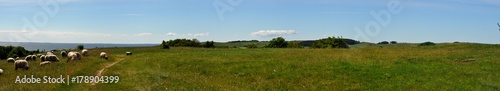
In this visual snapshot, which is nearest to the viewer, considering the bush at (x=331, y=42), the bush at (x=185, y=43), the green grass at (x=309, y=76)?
the green grass at (x=309, y=76)

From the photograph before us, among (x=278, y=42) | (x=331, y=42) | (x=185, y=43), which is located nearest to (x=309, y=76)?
(x=185, y=43)

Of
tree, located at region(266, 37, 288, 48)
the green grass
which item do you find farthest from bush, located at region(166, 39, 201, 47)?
the green grass

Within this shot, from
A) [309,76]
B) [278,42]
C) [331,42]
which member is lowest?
[309,76]

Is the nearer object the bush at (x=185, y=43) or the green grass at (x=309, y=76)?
the green grass at (x=309, y=76)

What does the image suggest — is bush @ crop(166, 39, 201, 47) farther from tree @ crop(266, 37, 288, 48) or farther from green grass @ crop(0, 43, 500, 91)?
green grass @ crop(0, 43, 500, 91)

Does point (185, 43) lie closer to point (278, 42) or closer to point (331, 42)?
point (278, 42)

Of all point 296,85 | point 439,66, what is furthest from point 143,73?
point 439,66

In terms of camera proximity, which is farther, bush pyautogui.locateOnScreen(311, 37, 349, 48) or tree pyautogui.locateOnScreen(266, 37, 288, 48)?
tree pyautogui.locateOnScreen(266, 37, 288, 48)

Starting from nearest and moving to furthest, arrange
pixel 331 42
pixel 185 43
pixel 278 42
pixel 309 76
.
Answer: pixel 309 76, pixel 185 43, pixel 331 42, pixel 278 42

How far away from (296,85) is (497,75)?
12789 mm

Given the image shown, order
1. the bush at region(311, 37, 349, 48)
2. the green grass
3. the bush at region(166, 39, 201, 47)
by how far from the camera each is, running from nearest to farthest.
Answer: 1. the green grass
2. the bush at region(166, 39, 201, 47)
3. the bush at region(311, 37, 349, 48)

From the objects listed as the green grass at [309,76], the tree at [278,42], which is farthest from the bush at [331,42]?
the green grass at [309,76]

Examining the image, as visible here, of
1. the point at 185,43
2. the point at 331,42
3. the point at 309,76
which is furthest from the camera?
the point at 331,42

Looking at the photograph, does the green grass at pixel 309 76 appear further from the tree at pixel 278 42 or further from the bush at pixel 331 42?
the tree at pixel 278 42
